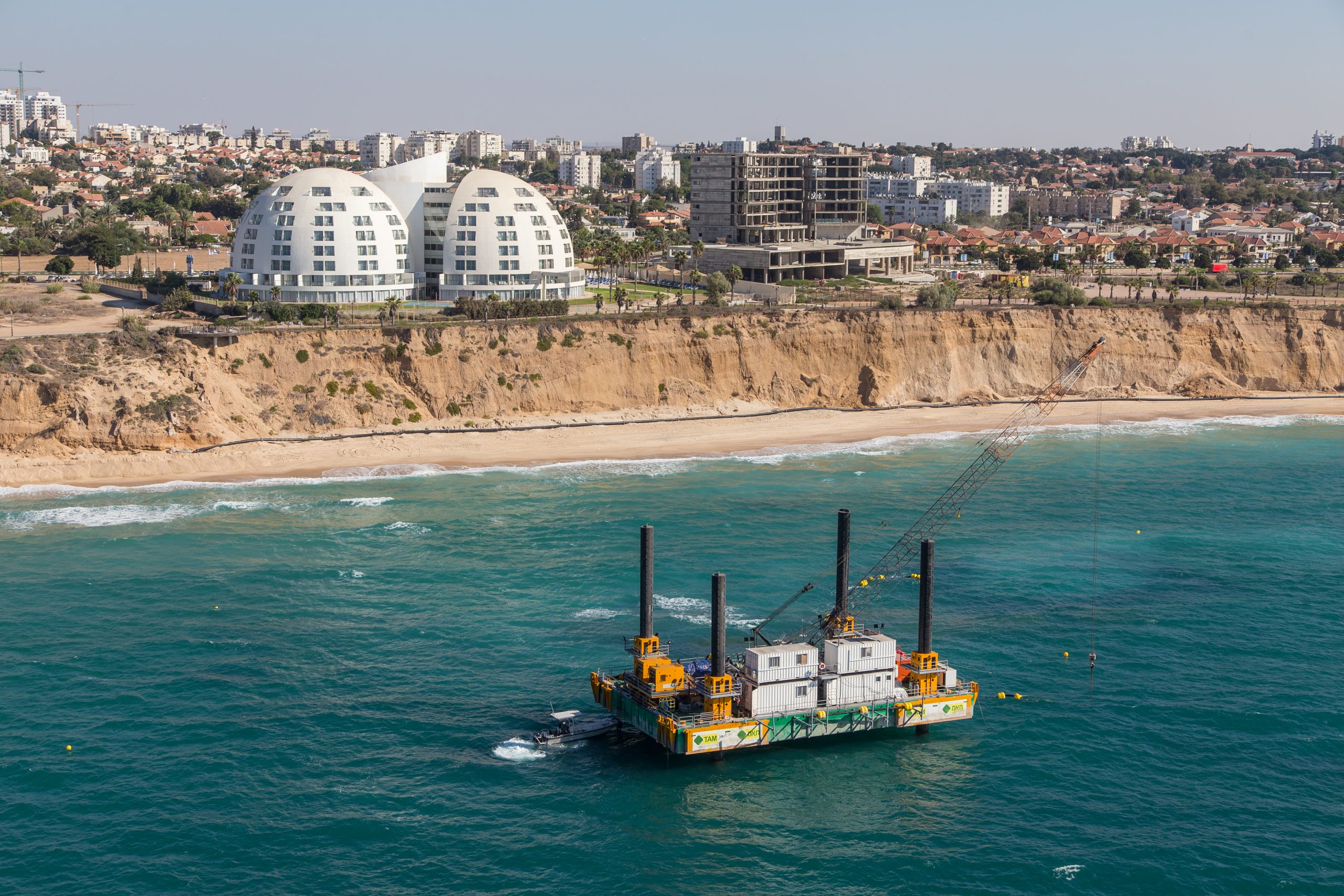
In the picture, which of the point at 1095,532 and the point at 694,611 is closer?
the point at 694,611

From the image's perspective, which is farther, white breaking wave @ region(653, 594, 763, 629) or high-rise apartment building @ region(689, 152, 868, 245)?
high-rise apartment building @ region(689, 152, 868, 245)

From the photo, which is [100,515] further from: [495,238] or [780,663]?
[495,238]

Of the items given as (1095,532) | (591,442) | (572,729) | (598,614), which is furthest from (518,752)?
(591,442)

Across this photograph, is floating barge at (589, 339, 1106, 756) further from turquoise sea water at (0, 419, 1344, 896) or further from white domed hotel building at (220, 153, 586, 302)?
white domed hotel building at (220, 153, 586, 302)

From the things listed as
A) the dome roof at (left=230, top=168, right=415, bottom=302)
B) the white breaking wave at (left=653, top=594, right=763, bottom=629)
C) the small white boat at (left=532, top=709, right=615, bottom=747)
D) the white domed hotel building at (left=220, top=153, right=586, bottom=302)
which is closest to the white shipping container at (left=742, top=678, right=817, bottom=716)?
the small white boat at (left=532, top=709, right=615, bottom=747)

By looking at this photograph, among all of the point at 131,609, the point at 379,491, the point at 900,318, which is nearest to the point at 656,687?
the point at 131,609

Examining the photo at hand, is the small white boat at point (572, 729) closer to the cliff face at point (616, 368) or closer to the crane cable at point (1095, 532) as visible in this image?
the crane cable at point (1095, 532)
